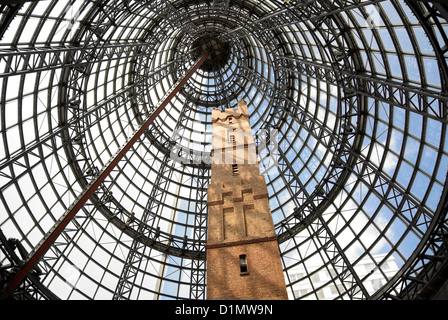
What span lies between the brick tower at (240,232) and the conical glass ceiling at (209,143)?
23.1ft

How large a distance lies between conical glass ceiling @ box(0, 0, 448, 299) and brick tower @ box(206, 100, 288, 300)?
703 centimetres

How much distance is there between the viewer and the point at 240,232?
1941 cm

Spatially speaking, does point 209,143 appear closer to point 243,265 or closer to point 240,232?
point 240,232

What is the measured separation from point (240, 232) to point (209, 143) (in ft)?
75.8

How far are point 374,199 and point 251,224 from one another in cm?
1168

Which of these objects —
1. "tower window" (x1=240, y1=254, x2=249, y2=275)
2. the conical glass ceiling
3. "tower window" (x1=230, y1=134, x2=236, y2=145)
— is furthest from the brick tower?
the conical glass ceiling

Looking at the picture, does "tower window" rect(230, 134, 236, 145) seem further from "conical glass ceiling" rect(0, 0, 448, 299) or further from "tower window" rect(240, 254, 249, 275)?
"tower window" rect(240, 254, 249, 275)

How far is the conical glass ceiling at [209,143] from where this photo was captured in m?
17.9

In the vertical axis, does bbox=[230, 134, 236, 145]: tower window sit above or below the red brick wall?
above

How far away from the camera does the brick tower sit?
16203 millimetres
